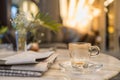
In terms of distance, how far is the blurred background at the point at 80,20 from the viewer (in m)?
4.49

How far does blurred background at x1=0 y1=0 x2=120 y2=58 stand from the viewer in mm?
4492

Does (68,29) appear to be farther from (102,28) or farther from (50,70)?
(50,70)

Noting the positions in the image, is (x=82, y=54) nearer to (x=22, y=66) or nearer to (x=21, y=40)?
(x=22, y=66)

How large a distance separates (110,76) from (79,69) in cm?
17

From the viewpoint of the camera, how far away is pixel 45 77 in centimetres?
103

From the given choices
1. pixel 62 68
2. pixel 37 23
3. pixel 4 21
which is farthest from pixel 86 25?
pixel 62 68

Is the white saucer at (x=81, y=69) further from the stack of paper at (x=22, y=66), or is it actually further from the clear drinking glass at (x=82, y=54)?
the stack of paper at (x=22, y=66)

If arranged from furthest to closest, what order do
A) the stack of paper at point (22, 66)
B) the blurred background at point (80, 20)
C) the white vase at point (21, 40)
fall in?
1. the blurred background at point (80, 20)
2. the white vase at point (21, 40)
3. the stack of paper at point (22, 66)

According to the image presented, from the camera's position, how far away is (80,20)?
4742 mm

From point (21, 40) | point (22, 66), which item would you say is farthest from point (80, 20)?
point (22, 66)

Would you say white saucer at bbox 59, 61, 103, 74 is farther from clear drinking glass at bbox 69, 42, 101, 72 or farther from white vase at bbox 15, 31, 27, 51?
white vase at bbox 15, 31, 27, 51

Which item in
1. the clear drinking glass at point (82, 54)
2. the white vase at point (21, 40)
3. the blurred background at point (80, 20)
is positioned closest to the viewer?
the clear drinking glass at point (82, 54)

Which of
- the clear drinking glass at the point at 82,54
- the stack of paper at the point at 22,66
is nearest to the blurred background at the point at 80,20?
the clear drinking glass at the point at 82,54

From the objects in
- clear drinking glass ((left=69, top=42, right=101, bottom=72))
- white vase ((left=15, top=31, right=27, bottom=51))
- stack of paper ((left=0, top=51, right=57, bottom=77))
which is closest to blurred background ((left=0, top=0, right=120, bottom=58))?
white vase ((left=15, top=31, right=27, bottom=51))
